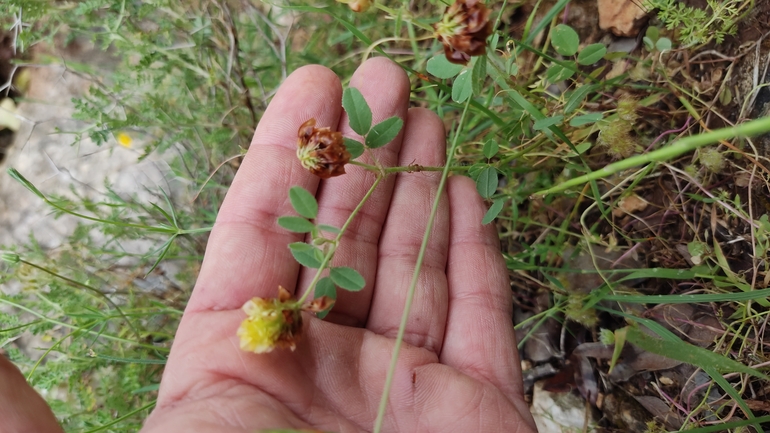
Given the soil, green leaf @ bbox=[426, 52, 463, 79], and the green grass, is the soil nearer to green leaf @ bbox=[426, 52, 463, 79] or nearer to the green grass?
the green grass

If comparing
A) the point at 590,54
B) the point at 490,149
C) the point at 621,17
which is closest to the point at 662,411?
the point at 490,149

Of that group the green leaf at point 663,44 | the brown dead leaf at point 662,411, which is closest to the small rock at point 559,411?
the brown dead leaf at point 662,411

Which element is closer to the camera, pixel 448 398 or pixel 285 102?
pixel 448 398

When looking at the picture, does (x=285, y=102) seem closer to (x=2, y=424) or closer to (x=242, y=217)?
(x=242, y=217)

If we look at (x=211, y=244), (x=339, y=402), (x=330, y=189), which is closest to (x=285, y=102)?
(x=330, y=189)

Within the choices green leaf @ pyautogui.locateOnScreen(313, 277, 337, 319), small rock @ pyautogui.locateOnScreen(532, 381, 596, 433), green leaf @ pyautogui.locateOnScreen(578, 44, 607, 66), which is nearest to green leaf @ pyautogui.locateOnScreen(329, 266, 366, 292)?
green leaf @ pyautogui.locateOnScreen(313, 277, 337, 319)

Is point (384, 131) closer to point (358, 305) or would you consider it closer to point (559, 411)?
point (358, 305)
